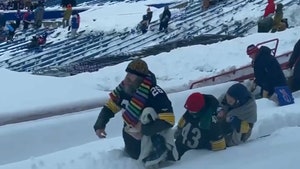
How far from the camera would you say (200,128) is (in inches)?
225

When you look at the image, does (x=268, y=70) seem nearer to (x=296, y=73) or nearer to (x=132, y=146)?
(x=296, y=73)

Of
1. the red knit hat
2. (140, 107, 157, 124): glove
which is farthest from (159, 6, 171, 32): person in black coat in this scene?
(140, 107, 157, 124): glove

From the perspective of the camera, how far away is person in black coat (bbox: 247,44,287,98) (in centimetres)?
827

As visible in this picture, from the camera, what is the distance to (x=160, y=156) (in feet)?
17.8

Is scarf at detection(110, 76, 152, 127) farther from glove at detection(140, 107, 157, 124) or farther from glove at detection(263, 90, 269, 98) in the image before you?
glove at detection(263, 90, 269, 98)

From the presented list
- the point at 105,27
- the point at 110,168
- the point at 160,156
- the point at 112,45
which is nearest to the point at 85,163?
the point at 110,168

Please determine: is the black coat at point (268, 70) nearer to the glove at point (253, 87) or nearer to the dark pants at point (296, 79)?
the glove at point (253, 87)

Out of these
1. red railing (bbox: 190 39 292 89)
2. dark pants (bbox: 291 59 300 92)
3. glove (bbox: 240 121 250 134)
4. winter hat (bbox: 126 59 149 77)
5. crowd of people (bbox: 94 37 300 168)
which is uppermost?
winter hat (bbox: 126 59 149 77)

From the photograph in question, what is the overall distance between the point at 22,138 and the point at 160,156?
2828mm

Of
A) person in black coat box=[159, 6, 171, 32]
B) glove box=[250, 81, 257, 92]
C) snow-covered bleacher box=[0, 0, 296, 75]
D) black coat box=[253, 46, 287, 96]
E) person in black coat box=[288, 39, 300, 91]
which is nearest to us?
black coat box=[253, 46, 287, 96]

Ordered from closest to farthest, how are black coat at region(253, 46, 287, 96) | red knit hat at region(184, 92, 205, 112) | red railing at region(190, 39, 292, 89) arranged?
1. red knit hat at region(184, 92, 205, 112)
2. black coat at region(253, 46, 287, 96)
3. red railing at region(190, 39, 292, 89)

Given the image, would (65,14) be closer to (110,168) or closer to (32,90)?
(32,90)

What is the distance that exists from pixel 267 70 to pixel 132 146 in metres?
3.32

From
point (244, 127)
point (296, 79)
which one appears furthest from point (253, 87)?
point (244, 127)
